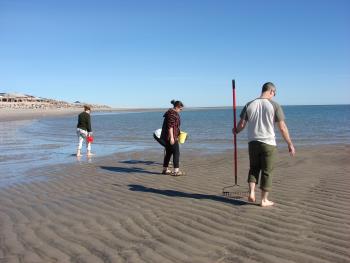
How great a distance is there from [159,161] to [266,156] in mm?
6491

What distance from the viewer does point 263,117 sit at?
19.5ft

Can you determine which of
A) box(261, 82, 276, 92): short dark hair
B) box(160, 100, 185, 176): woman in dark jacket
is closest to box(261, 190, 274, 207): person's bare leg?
box(261, 82, 276, 92): short dark hair

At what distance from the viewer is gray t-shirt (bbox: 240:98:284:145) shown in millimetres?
5898

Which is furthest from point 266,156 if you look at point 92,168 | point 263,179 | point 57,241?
point 92,168

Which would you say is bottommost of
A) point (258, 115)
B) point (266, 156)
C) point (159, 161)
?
point (159, 161)

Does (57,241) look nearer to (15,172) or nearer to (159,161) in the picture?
(15,172)

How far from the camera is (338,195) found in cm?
673

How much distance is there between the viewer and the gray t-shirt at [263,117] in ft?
19.4

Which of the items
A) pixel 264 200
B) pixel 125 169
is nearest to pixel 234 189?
pixel 264 200

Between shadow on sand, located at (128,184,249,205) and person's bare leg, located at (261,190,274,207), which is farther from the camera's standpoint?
shadow on sand, located at (128,184,249,205)

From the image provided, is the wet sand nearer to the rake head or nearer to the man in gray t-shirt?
the rake head

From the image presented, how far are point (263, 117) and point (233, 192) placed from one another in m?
1.74

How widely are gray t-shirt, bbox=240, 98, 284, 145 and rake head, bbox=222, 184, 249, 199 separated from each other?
125 cm

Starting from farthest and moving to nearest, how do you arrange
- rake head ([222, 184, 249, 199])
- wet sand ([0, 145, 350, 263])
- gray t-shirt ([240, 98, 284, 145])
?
rake head ([222, 184, 249, 199]) → gray t-shirt ([240, 98, 284, 145]) → wet sand ([0, 145, 350, 263])
